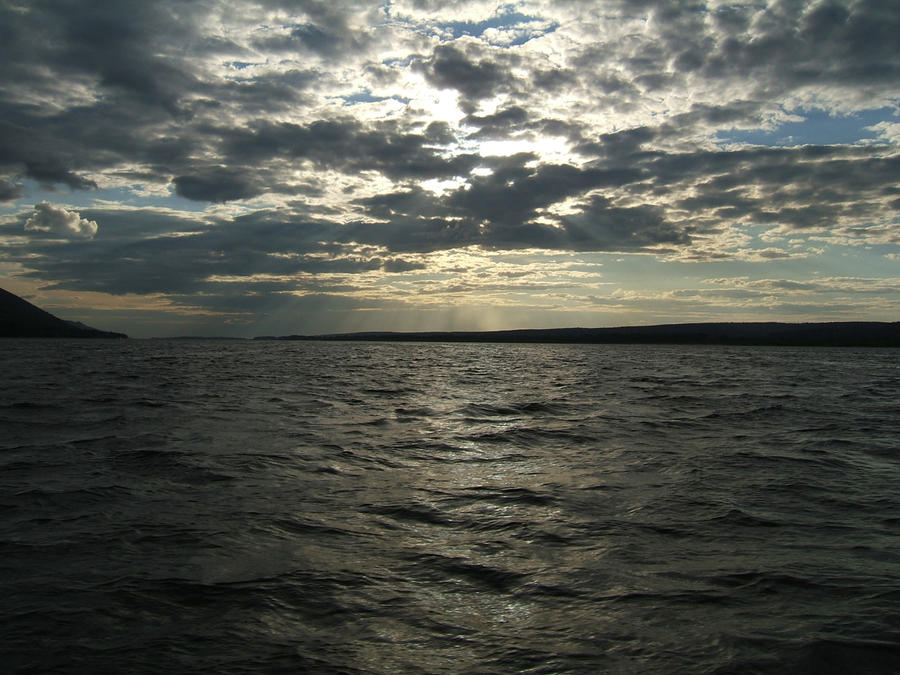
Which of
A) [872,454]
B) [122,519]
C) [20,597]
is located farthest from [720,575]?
[872,454]

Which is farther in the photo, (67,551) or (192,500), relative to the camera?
(192,500)

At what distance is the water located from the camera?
5477 millimetres

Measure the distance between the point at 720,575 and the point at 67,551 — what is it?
863cm

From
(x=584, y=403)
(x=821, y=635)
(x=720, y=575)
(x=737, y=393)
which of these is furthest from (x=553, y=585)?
(x=737, y=393)

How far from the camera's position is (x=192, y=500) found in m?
10.5

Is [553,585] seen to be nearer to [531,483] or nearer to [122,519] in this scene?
[531,483]

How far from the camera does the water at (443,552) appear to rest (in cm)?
548

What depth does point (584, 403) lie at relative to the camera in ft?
96.1

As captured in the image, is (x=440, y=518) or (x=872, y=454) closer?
(x=440, y=518)

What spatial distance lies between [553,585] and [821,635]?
9.03 feet

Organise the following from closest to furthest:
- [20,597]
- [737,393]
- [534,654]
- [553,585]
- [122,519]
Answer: [534,654]
[20,597]
[553,585]
[122,519]
[737,393]

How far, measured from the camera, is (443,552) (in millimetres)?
8250

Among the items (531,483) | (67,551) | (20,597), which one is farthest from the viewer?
(531,483)

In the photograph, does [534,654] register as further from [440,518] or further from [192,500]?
[192,500]
